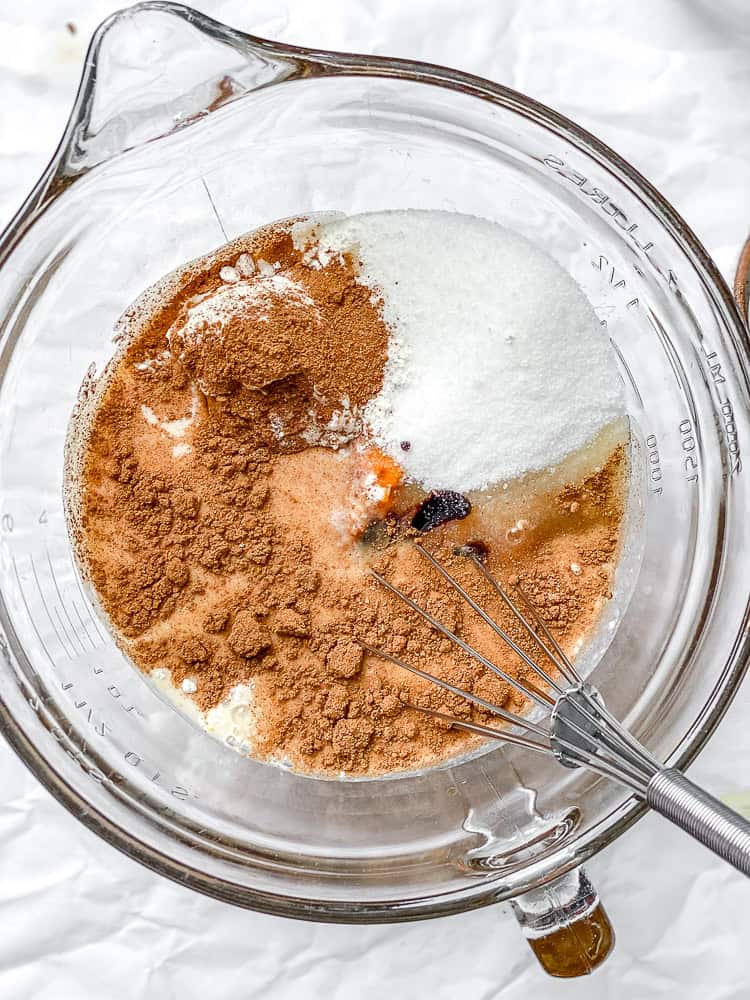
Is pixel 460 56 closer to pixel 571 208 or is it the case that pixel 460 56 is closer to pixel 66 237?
pixel 571 208

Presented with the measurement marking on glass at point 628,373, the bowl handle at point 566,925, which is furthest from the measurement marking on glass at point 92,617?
the measurement marking on glass at point 628,373

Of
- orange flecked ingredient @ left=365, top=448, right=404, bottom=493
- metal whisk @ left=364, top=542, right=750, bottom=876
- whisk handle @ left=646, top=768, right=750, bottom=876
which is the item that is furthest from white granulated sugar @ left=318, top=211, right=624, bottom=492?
whisk handle @ left=646, top=768, right=750, bottom=876

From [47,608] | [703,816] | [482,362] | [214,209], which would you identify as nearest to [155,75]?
[214,209]

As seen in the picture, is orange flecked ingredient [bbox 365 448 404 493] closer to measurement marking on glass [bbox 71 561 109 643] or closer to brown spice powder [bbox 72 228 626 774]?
brown spice powder [bbox 72 228 626 774]

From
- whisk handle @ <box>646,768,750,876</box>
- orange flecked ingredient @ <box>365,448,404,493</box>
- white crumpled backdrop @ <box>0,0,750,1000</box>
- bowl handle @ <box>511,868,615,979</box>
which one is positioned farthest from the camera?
white crumpled backdrop @ <box>0,0,750,1000</box>

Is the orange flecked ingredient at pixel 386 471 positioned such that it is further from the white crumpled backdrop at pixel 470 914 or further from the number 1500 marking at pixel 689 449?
the white crumpled backdrop at pixel 470 914

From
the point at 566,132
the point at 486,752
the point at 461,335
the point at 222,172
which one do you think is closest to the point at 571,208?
the point at 566,132

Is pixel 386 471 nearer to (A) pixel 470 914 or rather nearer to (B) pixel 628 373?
(B) pixel 628 373

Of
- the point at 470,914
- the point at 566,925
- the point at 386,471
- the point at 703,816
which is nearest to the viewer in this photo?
the point at 703,816
